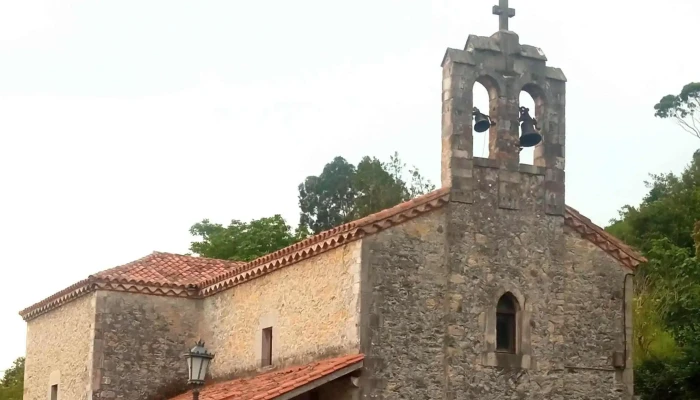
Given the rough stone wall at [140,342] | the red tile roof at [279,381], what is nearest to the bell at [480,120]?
the red tile roof at [279,381]

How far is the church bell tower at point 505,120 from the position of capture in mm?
17906

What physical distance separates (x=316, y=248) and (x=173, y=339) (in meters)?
6.21

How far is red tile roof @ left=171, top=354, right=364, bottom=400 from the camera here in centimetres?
1642

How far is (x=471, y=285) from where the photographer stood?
17.6m

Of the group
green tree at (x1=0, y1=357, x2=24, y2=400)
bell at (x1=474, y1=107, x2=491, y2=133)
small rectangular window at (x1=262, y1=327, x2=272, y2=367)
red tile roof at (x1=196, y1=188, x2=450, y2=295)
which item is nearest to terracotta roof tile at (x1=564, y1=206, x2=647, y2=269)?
bell at (x1=474, y1=107, x2=491, y2=133)

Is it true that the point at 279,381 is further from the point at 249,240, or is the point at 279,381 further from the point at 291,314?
the point at 249,240

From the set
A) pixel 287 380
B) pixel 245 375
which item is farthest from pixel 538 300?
pixel 245 375

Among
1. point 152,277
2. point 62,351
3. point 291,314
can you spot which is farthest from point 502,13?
point 62,351

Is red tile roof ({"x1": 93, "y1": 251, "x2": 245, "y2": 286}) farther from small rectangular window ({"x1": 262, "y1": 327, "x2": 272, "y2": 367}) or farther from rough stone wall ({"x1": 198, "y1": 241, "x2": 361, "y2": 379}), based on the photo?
small rectangular window ({"x1": 262, "y1": 327, "x2": 272, "y2": 367})

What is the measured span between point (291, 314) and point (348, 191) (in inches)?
1482

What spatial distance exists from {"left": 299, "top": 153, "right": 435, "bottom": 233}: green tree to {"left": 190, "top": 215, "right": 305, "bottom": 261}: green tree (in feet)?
27.6

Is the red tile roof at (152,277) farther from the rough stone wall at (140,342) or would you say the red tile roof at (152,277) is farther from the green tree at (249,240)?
the green tree at (249,240)

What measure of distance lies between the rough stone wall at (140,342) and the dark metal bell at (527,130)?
887 cm

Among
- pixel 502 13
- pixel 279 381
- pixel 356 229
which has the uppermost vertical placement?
pixel 502 13
